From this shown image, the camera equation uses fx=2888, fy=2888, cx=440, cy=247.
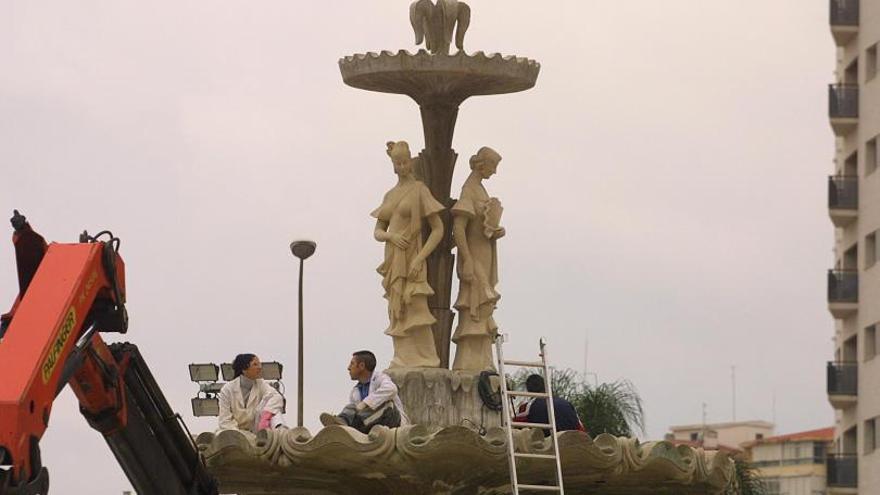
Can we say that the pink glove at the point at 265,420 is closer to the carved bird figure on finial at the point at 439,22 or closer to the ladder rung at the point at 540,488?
the ladder rung at the point at 540,488

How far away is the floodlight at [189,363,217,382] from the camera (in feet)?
130

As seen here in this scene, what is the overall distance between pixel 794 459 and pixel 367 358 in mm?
114716

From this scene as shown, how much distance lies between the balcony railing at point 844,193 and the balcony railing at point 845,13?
5271 mm

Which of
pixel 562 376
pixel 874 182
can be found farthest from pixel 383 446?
pixel 874 182

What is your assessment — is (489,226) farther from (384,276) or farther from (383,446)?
(383,446)

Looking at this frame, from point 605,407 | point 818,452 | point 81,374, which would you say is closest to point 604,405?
point 605,407

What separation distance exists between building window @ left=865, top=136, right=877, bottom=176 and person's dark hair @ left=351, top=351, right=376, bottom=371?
67.7 meters

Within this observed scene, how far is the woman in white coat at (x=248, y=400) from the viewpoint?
95.5 feet

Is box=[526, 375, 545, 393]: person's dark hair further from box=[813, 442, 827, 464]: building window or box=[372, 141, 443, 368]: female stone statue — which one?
box=[813, 442, 827, 464]: building window

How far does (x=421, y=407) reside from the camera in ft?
104

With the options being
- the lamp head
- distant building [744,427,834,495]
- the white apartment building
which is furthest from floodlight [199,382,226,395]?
distant building [744,427,834,495]

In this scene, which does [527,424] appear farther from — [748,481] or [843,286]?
[843,286]

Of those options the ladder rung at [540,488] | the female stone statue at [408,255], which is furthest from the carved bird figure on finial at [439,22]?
the ladder rung at [540,488]

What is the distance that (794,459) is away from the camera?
465 feet
